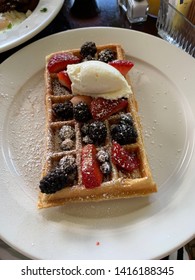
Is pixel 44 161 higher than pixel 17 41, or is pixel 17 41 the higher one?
pixel 17 41

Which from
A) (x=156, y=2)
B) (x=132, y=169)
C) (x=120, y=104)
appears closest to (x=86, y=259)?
(x=132, y=169)

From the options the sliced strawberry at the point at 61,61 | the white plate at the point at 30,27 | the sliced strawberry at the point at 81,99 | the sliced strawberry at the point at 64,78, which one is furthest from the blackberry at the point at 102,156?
the white plate at the point at 30,27

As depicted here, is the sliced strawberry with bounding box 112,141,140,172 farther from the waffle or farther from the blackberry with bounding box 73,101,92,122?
the blackberry with bounding box 73,101,92,122

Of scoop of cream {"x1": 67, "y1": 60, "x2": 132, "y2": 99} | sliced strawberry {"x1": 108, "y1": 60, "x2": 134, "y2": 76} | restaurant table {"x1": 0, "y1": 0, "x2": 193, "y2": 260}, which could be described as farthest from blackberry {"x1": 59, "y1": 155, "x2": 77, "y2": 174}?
restaurant table {"x1": 0, "y1": 0, "x2": 193, "y2": 260}

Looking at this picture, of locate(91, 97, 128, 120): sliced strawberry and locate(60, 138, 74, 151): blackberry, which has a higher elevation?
locate(91, 97, 128, 120): sliced strawberry

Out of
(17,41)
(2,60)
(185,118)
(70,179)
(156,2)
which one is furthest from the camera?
(156,2)

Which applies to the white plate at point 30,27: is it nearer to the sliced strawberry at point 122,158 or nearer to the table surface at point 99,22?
the table surface at point 99,22

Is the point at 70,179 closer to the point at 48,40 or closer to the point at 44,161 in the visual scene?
the point at 44,161
